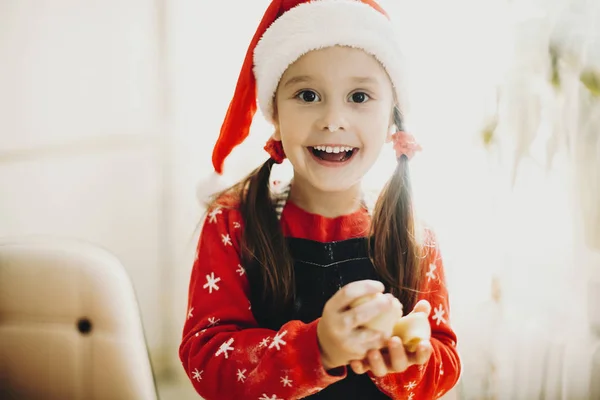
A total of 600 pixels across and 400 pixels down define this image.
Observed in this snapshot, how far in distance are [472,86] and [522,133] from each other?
17cm

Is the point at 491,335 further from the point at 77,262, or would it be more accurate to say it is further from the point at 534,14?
the point at 77,262

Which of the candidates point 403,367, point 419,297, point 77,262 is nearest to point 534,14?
point 419,297

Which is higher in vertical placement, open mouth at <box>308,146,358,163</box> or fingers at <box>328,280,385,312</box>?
open mouth at <box>308,146,358,163</box>

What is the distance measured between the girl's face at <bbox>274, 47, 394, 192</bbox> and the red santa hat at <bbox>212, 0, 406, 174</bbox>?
0.02 m

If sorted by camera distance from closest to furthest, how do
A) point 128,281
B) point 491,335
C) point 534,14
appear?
point 128,281 → point 534,14 → point 491,335

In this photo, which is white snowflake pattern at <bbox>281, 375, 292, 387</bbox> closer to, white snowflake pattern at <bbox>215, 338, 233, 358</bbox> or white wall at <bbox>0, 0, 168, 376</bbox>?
white snowflake pattern at <bbox>215, 338, 233, 358</bbox>

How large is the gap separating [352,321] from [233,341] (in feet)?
0.77

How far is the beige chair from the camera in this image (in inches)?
39.4

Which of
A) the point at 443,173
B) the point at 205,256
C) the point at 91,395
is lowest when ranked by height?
the point at 91,395

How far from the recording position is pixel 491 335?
4.36 ft

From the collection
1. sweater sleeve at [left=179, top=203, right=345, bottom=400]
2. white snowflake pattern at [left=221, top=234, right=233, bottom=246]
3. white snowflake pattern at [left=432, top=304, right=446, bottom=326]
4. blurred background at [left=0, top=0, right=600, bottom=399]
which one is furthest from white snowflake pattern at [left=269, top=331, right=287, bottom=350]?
blurred background at [left=0, top=0, right=600, bottom=399]

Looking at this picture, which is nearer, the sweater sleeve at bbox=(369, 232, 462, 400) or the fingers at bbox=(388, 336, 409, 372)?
the fingers at bbox=(388, 336, 409, 372)

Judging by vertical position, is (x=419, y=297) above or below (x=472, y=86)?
below

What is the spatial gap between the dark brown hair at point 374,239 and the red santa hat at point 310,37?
137mm
